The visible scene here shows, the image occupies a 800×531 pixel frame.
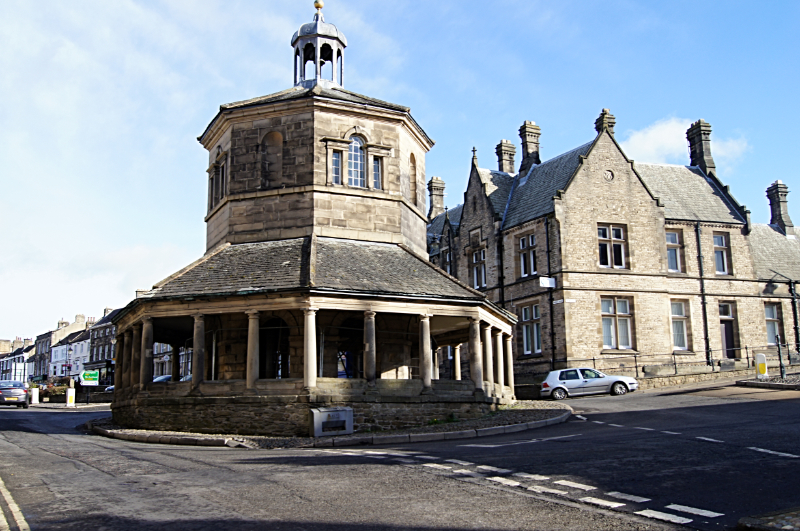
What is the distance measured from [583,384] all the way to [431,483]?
66.4ft

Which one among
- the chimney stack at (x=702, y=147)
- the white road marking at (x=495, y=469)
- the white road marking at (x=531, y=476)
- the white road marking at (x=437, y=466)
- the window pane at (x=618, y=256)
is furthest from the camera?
the chimney stack at (x=702, y=147)

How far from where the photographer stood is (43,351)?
101 metres

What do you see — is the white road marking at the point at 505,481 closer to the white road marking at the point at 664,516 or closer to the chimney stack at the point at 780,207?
the white road marking at the point at 664,516

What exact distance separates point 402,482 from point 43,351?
106 metres

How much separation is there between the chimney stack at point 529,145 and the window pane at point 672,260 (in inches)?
352

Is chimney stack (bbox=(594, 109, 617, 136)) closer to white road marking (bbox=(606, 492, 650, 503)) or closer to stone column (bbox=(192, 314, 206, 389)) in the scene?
stone column (bbox=(192, 314, 206, 389))

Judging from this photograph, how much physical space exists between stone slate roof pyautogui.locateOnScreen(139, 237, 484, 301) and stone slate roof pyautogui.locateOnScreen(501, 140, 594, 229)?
1347 centimetres

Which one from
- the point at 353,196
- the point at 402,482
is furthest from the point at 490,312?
the point at 402,482

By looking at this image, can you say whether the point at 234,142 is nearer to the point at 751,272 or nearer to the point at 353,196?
the point at 353,196

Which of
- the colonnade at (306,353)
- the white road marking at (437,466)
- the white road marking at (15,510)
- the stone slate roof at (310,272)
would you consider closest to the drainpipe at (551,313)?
the colonnade at (306,353)

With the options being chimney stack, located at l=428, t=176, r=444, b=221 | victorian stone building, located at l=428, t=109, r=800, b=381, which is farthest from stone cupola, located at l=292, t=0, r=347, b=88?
chimney stack, located at l=428, t=176, r=444, b=221

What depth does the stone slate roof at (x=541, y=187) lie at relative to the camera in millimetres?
34562

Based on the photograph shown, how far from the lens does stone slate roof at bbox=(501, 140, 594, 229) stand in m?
34.6

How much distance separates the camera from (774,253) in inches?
1553
